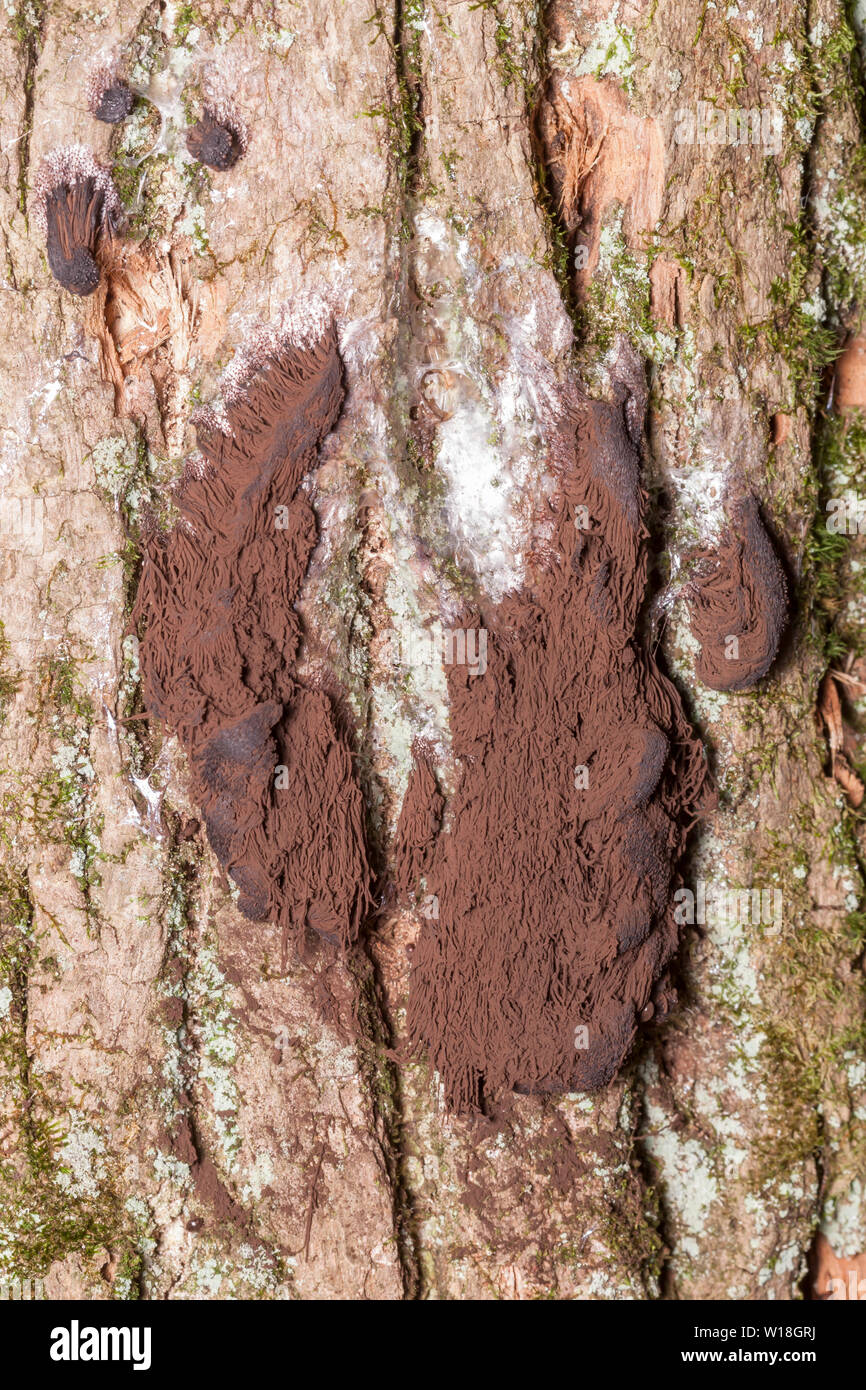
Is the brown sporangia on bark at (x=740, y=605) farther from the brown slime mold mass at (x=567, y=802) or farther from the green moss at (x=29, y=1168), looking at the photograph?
the green moss at (x=29, y=1168)

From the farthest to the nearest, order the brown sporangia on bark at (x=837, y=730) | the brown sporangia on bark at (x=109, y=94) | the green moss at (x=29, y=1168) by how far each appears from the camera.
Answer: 1. the brown sporangia on bark at (x=837, y=730)
2. the green moss at (x=29, y=1168)
3. the brown sporangia on bark at (x=109, y=94)

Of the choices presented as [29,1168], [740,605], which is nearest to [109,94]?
[740,605]

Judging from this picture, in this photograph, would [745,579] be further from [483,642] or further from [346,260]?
[346,260]

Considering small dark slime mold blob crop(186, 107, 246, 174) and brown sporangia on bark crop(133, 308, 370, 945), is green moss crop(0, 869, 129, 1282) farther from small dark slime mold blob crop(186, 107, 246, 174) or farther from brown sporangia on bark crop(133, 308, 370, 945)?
small dark slime mold blob crop(186, 107, 246, 174)

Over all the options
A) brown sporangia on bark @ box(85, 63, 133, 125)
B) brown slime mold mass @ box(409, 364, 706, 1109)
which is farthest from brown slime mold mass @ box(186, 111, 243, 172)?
brown slime mold mass @ box(409, 364, 706, 1109)

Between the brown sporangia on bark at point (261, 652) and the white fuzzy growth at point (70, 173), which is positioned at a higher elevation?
the white fuzzy growth at point (70, 173)

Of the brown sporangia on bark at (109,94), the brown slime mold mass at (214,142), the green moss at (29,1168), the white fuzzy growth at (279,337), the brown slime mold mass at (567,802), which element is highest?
the brown sporangia on bark at (109,94)

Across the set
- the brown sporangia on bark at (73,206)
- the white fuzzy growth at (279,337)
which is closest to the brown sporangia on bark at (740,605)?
the white fuzzy growth at (279,337)
